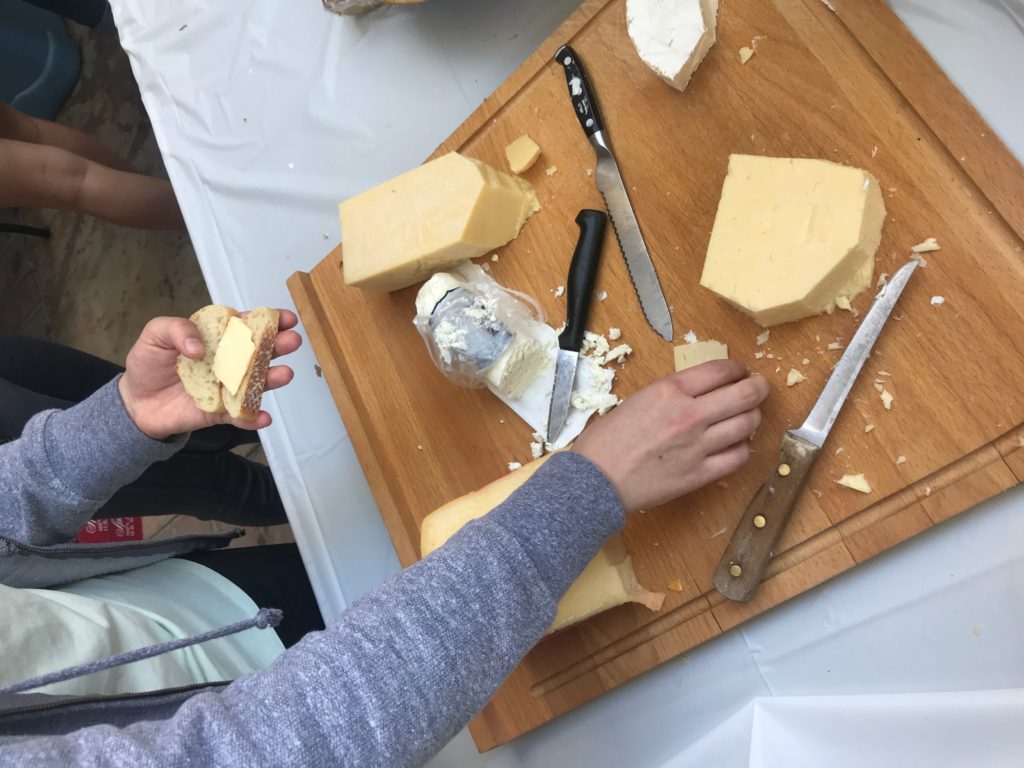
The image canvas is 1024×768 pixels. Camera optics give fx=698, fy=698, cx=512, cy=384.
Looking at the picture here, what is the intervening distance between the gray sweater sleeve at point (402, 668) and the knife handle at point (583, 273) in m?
0.24

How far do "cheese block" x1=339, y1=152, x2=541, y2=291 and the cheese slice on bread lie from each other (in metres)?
0.17

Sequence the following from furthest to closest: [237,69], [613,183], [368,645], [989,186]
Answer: [237,69] → [613,183] → [989,186] → [368,645]

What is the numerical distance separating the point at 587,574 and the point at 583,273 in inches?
16.1

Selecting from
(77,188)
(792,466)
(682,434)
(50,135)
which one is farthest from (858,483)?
(50,135)

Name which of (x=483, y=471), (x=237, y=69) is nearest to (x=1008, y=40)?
(x=483, y=471)

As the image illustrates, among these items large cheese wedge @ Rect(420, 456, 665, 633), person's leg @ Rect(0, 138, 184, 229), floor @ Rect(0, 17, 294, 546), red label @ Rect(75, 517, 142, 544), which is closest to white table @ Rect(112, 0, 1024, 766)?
large cheese wedge @ Rect(420, 456, 665, 633)

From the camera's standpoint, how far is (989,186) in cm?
78

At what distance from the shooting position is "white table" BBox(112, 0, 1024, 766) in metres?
0.79

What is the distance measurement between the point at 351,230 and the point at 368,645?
0.65 m

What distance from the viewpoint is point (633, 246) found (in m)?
0.96

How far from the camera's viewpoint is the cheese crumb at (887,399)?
810 millimetres

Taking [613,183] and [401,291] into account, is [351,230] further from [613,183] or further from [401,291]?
[613,183]

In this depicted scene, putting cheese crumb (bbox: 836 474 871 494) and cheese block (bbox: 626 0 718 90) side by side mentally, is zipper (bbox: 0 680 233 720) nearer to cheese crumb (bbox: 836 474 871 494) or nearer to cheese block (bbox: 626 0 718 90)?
cheese crumb (bbox: 836 474 871 494)

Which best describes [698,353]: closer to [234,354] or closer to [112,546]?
Result: [234,354]
